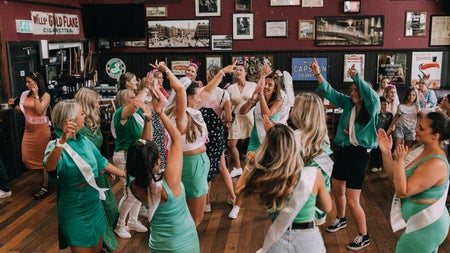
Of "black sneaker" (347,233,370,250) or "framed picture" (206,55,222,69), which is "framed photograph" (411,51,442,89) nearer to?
"framed picture" (206,55,222,69)

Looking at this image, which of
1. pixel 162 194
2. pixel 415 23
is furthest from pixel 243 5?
pixel 162 194

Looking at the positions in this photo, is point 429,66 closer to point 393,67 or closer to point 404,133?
point 393,67

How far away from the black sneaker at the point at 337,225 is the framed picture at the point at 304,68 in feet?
15.1

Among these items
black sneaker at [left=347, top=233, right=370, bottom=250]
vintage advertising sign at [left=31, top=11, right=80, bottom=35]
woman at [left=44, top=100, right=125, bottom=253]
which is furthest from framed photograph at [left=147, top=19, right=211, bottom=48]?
woman at [left=44, top=100, right=125, bottom=253]

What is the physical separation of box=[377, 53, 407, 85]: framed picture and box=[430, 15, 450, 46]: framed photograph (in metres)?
0.59

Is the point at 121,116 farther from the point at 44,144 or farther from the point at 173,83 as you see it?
the point at 44,144

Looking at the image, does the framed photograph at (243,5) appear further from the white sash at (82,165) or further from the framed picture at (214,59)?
the white sash at (82,165)

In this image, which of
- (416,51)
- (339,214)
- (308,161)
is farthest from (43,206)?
(416,51)

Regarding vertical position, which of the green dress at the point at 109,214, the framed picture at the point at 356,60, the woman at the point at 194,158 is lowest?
the green dress at the point at 109,214

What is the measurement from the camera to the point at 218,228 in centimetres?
456

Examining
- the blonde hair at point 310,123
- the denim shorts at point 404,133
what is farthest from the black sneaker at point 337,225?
the denim shorts at point 404,133

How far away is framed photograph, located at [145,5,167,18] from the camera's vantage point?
8727 mm

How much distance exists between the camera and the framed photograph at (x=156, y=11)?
8.73 metres

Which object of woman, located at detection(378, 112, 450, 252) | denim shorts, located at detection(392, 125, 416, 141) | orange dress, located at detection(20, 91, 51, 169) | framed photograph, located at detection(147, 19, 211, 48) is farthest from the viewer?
framed photograph, located at detection(147, 19, 211, 48)
